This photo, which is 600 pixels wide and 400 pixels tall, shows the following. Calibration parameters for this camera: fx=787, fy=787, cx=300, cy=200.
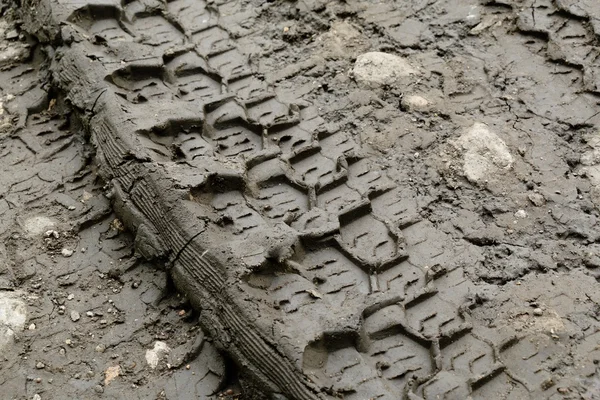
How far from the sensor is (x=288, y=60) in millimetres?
Result: 3943

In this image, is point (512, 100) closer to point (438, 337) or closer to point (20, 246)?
point (438, 337)

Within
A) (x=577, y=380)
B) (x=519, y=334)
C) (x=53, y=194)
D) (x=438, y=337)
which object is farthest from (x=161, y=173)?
(x=577, y=380)

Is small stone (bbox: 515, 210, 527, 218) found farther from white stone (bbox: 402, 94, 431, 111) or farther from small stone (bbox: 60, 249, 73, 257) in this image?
small stone (bbox: 60, 249, 73, 257)

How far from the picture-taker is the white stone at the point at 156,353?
2934 mm

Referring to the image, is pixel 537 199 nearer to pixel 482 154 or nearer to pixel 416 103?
pixel 482 154

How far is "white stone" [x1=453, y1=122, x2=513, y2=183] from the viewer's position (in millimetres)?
3312

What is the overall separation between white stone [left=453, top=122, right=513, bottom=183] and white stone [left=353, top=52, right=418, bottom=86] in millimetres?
486

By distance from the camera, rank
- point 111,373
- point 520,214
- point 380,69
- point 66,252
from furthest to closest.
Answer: point 380,69 → point 66,252 → point 520,214 → point 111,373

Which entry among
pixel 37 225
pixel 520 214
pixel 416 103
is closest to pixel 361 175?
pixel 416 103

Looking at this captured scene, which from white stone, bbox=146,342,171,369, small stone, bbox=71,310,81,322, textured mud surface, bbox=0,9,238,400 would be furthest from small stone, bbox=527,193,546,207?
small stone, bbox=71,310,81,322

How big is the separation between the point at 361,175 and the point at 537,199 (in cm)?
73

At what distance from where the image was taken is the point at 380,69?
148 inches

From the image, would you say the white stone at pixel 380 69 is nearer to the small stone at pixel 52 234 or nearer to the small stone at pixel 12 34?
the small stone at pixel 52 234

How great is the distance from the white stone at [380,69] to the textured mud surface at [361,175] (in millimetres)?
11
